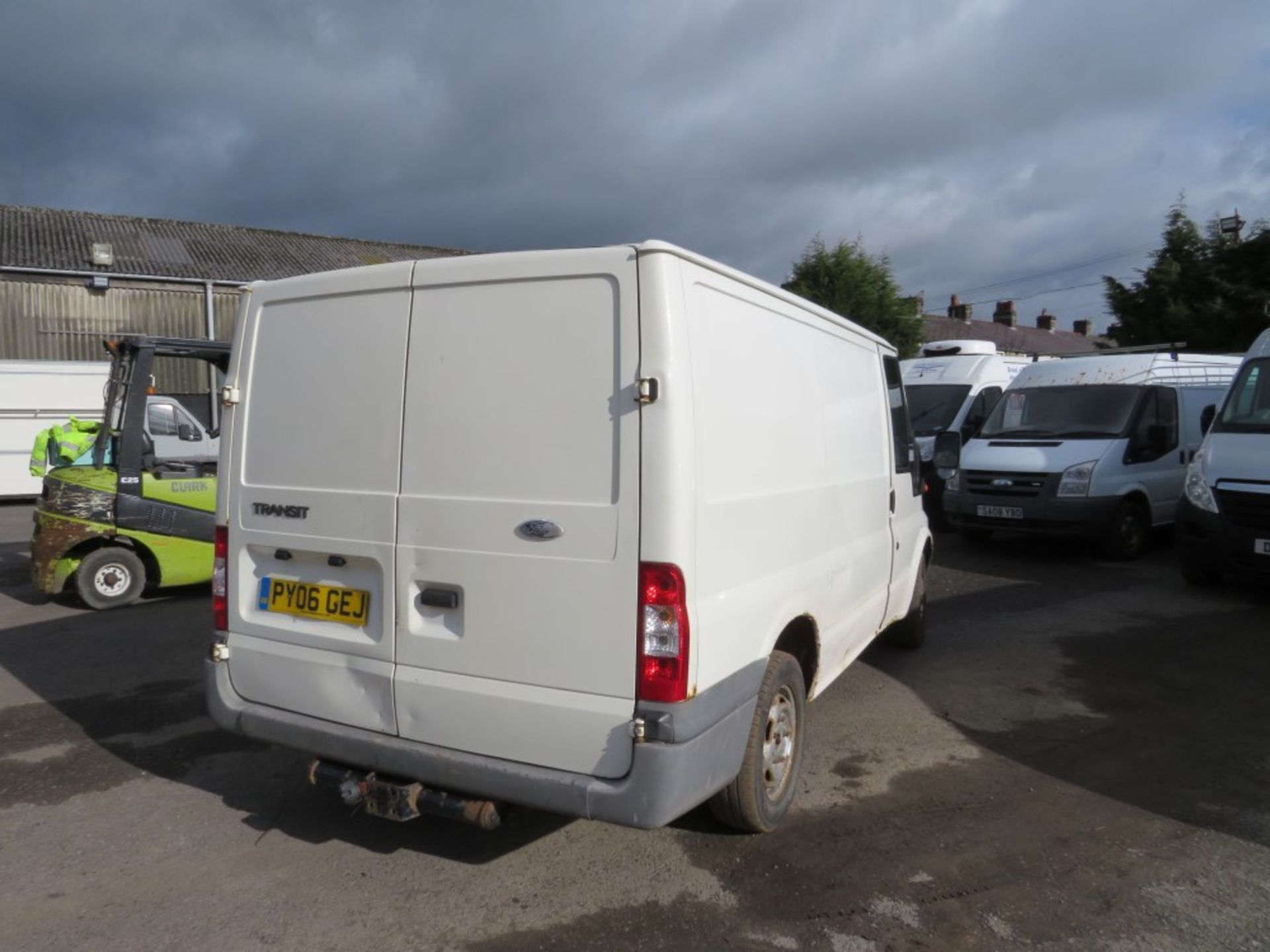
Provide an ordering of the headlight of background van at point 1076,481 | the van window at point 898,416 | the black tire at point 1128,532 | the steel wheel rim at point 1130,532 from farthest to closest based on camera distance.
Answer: the steel wheel rim at point 1130,532, the black tire at point 1128,532, the headlight of background van at point 1076,481, the van window at point 898,416

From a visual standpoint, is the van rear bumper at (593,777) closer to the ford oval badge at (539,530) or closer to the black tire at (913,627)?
the ford oval badge at (539,530)

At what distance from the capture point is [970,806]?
4.13 meters

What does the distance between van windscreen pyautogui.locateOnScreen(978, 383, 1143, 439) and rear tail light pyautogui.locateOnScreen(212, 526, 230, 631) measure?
9.11 meters

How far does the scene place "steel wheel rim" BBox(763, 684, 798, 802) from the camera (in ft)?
12.3

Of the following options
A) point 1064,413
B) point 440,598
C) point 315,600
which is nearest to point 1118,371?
point 1064,413

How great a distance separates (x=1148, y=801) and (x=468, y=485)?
3355 millimetres

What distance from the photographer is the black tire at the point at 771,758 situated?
3.52 m

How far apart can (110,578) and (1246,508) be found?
372 inches

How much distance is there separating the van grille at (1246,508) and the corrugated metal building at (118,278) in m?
18.7

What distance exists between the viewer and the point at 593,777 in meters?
3.03

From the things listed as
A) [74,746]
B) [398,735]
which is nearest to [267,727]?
[398,735]

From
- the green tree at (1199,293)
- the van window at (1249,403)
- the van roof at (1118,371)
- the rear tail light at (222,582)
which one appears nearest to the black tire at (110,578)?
the rear tail light at (222,582)

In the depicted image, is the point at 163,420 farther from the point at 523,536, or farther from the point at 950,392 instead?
the point at 523,536

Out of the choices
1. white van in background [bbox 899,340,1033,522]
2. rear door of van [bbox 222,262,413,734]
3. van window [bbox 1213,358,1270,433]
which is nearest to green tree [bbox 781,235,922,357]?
white van in background [bbox 899,340,1033,522]
